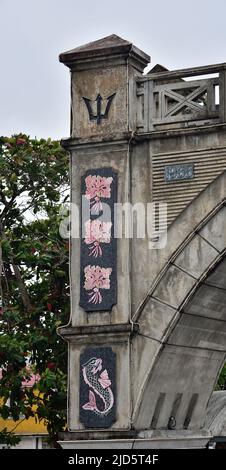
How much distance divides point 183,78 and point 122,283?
7.59ft

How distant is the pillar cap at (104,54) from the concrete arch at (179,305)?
175 centimetres

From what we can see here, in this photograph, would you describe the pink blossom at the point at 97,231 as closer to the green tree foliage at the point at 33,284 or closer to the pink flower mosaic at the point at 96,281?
the pink flower mosaic at the point at 96,281

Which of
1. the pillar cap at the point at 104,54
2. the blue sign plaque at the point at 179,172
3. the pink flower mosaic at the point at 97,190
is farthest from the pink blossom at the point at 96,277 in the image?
the pillar cap at the point at 104,54

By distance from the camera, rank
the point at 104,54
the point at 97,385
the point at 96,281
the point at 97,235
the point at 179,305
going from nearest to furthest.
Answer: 1. the point at 179,305
2. the point at 97,385
3. the point at 96,281
4. the point at 97,235
5. the point at 104,54

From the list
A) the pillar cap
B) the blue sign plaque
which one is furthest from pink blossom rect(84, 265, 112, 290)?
the pillar cap

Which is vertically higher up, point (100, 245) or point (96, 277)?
point (100, 245)

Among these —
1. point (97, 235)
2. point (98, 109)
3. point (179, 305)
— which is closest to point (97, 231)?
point (97, 235)

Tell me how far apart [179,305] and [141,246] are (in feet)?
2.54

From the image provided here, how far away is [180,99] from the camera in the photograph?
1348cm

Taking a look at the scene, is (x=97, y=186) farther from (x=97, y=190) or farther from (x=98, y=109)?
(x=98, y=109)

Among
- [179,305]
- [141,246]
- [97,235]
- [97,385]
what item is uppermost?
[97,235]

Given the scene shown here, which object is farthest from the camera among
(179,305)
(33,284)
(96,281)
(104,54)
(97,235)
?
(33,284)

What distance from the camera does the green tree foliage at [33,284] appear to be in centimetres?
1667
